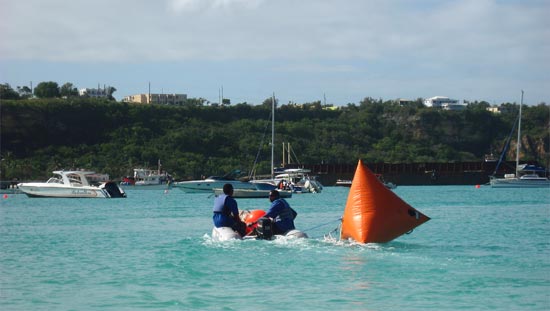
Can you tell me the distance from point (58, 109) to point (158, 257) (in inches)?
4409

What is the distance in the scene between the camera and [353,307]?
15.6 meters

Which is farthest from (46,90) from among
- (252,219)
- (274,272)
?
(274,272)

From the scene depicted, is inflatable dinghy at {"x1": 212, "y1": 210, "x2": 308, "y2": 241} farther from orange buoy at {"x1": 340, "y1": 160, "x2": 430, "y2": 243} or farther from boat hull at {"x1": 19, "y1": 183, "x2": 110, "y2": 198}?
boat hull at {"x1": 19, "y1": 183, "x2": 110, "y2": 198}

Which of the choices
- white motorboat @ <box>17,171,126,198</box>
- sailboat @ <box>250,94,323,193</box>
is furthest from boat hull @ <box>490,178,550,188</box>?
white motorboat @ <box>17,171,126,198</box>

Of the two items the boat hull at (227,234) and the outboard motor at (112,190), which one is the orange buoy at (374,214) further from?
the outboard motor at (112,190)

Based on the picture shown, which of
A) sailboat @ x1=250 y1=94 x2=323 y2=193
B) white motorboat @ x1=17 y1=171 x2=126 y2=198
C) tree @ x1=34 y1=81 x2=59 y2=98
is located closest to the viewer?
white motorboat @ x1=17 y1=171 x2=126 y2=198

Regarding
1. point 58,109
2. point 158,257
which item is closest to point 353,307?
point 158,257

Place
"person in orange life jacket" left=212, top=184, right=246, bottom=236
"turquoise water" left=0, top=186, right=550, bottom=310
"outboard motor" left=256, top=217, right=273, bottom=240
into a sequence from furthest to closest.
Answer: "person in orange life jacket" left=212, top=184, right=246, bottom=236 < "outboard motor" left=256, top=217, right=273, bottom=240 < "turquoise water" left=0, top=186, right=550, bottom=310

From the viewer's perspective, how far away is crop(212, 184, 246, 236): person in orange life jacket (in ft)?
77.7

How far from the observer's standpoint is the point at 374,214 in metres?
23.1

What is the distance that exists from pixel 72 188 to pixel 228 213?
42030mm

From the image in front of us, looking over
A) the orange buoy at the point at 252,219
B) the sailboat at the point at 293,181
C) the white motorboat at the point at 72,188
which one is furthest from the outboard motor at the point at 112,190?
the orange buoy at the point at 252,219

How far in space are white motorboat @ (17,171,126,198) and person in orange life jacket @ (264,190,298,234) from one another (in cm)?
4209

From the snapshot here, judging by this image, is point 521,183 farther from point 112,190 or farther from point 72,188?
point 72,188
